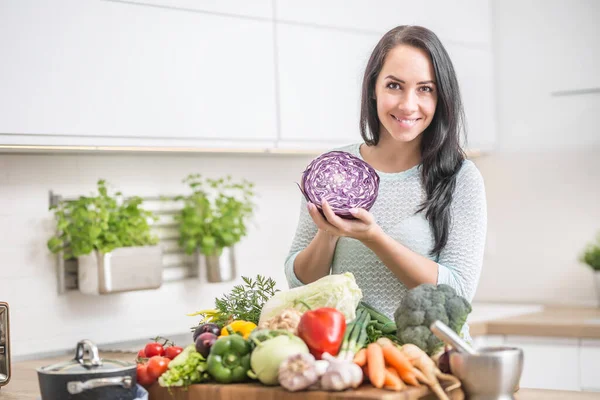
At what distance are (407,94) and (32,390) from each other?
46.2 inches

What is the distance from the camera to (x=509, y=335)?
3.76m

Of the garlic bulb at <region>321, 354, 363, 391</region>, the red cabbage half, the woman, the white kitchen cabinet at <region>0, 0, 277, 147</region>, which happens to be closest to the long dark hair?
the woman

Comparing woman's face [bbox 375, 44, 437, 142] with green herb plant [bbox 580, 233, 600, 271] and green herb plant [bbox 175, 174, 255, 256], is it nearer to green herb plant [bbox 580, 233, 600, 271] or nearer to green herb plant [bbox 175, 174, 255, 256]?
green herb plant [bbox 175, 174, 255, 256]

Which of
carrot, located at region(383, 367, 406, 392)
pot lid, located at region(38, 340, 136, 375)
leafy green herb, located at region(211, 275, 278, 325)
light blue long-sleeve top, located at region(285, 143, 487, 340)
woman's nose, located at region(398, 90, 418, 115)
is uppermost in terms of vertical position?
woman's nose, located at region(398, 90, 418, 115)

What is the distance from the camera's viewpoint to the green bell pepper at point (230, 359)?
1.78m

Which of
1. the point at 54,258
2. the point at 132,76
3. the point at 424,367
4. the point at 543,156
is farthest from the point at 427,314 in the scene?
the point at 543,156

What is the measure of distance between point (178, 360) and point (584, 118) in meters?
2.90

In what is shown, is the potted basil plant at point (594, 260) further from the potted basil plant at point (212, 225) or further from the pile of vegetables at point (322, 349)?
the pile of vegetables at point (322, 349)

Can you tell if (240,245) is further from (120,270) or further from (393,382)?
(393,382)

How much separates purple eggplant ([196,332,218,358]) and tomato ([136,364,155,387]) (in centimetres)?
11

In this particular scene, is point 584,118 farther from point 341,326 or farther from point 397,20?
point 341,326

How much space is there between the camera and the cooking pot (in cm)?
170

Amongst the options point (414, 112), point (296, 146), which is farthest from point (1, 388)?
point (296, 146)

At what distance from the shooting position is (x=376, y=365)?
1.70m
